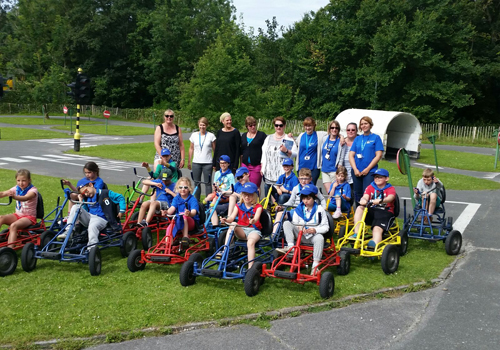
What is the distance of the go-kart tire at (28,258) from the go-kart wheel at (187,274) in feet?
7.44

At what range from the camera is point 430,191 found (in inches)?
336

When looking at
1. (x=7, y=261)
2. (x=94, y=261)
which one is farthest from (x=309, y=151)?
(x=7, y=261)

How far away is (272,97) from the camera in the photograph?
163 feet

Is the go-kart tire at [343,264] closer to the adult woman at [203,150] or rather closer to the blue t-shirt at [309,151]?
the blue t-shirt at [309,151]

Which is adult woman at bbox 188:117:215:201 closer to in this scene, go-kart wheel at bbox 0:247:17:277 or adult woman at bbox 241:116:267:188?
adult woman at bbox 241:116:267:188

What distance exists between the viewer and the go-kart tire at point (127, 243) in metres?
7.53

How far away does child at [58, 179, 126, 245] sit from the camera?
722 cm

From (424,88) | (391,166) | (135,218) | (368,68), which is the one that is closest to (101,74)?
(368,68)

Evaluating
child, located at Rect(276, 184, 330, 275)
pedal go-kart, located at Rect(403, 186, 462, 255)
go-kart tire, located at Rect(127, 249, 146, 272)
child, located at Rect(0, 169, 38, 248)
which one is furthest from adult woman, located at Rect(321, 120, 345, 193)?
child, located at Rect(0, 169, 38, 248)

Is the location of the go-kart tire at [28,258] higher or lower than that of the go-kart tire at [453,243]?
lower

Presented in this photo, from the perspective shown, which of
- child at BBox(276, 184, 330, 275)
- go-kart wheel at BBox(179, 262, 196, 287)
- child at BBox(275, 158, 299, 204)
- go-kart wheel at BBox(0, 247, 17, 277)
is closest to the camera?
go-kart wheel at BBox(179, 262, 196, 287)

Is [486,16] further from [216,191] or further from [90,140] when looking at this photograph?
[216,191]

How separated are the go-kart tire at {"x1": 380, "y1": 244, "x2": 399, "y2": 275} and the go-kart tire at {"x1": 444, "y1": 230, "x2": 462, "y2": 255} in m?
1.41

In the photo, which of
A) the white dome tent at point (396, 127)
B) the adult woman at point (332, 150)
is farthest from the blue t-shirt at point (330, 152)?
the white dome tent at point (396, 127)
